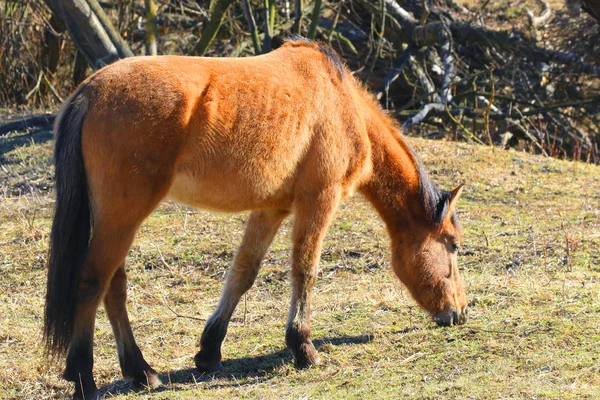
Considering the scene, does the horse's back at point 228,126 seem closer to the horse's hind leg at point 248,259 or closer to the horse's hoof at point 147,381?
the horse's hind leg at point 248,259

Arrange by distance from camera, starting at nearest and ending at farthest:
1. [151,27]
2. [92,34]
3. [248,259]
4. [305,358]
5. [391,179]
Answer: [305,358]
[248,259]
[391,179]
[92,34]
[151,27]

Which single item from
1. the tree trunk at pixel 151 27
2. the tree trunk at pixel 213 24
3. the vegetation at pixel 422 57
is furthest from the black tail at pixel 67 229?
the vegetation at pixel 422 57

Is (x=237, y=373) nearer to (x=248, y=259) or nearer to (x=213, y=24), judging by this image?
(x=248, y=259)

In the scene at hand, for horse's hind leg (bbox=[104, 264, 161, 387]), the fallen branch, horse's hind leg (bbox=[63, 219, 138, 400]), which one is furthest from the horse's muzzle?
the fallen branch

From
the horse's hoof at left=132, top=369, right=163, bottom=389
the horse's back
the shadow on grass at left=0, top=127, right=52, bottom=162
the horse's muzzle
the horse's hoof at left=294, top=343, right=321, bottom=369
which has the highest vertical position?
the horse's back

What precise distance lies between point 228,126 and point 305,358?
149 centimetres

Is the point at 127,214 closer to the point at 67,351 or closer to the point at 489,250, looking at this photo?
the point at 67,351

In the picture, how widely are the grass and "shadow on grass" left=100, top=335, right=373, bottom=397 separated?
1 cm

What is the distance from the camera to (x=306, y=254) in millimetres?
5457

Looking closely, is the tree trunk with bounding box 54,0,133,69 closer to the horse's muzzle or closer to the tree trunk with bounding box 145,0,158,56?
the tree trunk with bounding box 145,0,158,56

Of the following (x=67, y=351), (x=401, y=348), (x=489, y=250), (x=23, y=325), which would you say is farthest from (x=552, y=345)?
(x=23, y=325)

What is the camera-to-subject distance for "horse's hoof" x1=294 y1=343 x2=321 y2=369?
5.34m

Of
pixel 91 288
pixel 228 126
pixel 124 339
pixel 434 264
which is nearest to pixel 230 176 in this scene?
pixel 228 126

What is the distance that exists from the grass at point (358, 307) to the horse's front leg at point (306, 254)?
0.77 ft
